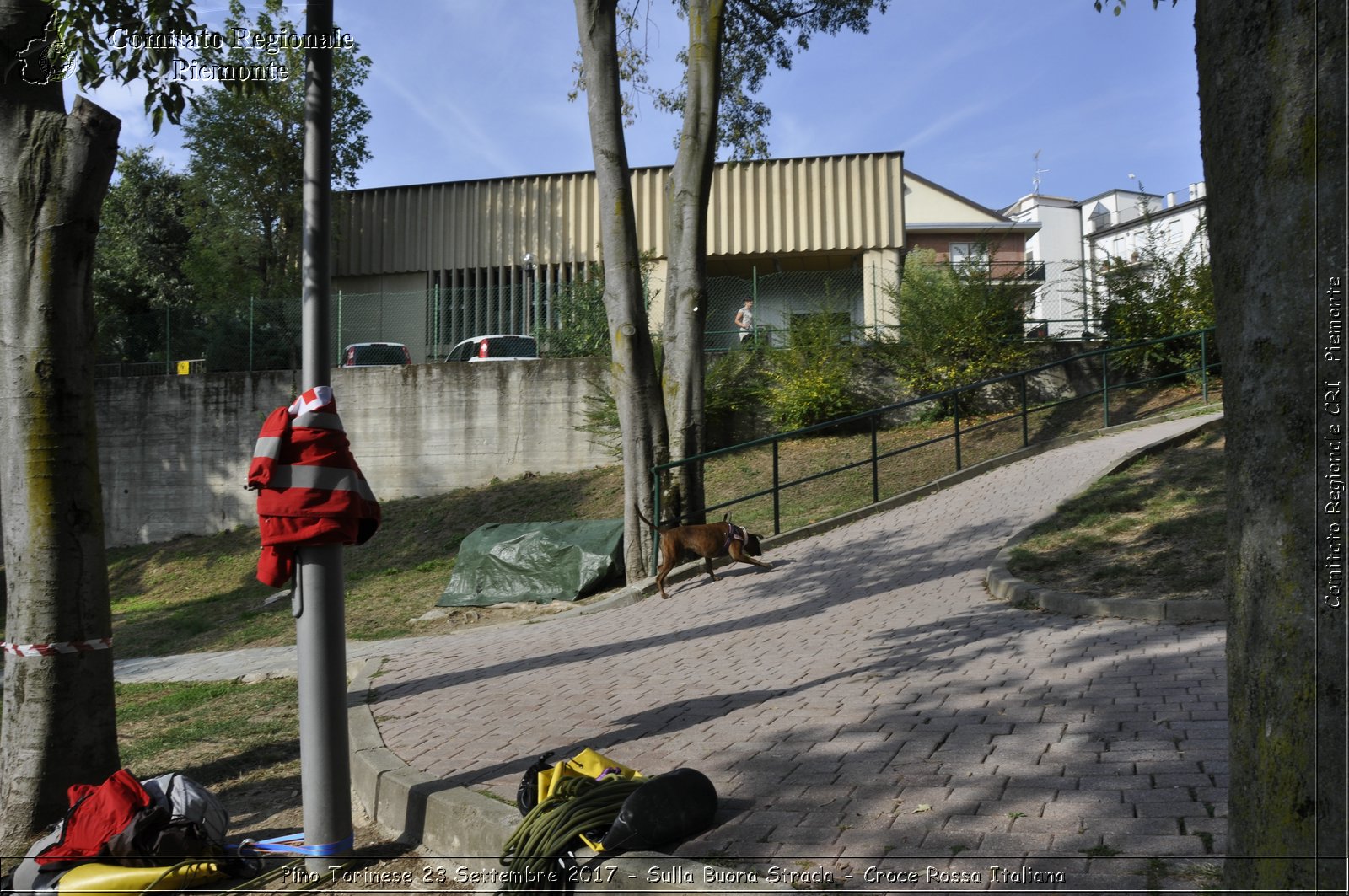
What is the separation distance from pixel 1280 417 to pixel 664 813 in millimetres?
2547

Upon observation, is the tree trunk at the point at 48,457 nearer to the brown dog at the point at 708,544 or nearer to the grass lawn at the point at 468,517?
the grass lawn at the point at 468,517

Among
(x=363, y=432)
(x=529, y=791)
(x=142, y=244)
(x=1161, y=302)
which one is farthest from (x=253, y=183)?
(x=529, y=791)

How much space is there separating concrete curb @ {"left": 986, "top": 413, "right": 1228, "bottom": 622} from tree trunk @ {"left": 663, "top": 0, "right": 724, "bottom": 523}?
4073 mm

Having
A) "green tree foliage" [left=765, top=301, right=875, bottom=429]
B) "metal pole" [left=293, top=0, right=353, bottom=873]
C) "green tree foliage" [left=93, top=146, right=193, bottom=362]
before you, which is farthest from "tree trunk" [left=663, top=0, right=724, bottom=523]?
"green tree foliage" [left=93, top=146, right=193, bottom=362]

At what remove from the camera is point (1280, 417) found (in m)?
2.34

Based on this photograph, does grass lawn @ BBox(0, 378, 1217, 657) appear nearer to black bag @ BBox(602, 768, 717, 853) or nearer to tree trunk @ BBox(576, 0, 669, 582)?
tree trunk @ BBox(576, 0, 669, 582)

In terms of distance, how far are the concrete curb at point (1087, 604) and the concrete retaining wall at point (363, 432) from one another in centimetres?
995

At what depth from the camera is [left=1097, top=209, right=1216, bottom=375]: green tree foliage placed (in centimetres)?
1705

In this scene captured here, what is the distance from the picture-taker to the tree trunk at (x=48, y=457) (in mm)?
5402

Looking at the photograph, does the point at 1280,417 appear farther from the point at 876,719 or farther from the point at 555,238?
the point at 555,238

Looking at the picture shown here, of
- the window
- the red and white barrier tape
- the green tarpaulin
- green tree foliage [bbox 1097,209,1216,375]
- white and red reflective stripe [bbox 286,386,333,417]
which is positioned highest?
the window

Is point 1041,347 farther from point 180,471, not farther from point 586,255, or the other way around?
point 180,471

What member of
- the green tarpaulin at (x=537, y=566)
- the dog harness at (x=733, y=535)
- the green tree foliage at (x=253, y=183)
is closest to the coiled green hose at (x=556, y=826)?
the dog harness at (x=733, y=535)

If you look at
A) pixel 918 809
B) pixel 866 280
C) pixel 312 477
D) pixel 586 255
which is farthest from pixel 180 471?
pixel 918 809
